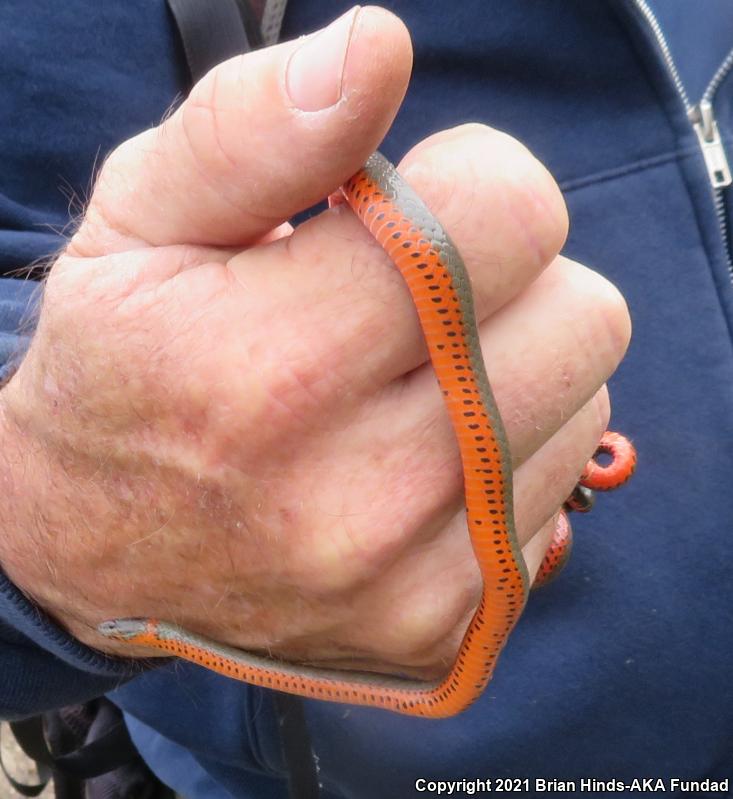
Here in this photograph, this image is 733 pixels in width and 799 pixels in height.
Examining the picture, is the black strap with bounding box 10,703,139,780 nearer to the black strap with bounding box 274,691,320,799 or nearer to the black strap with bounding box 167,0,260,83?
the black strap with bounding box 274,691,320,799

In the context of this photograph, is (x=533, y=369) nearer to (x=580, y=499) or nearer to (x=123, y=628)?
(x=580, y=499)

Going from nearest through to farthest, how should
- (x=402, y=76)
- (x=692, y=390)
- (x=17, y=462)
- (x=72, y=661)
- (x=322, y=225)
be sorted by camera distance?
(x=402, y=76) → (x=322, y=225) → (x=17, y=462) → (x=72, y=661) → (x=692, y=390)

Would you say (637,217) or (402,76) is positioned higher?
(402,76)

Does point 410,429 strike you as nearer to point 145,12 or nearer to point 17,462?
point 17,462

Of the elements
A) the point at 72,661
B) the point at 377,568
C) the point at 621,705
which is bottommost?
the point at 621,705

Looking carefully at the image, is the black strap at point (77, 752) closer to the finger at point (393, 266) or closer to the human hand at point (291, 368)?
the human hand at point (291, 368)

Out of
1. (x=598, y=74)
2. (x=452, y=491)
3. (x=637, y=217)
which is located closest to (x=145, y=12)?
(x=598, y=74)

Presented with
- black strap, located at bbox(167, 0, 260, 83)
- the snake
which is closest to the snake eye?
the snake
